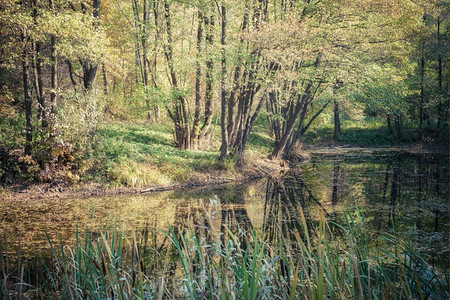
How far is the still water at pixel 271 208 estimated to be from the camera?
7.87 m

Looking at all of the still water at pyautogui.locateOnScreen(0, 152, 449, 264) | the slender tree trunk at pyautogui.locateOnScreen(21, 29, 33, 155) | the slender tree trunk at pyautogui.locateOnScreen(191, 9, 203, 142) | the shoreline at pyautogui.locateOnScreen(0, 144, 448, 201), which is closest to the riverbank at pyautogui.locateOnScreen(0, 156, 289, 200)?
the shoreline at pyautogui.locateOnScreen(0, 144, 448, 201)

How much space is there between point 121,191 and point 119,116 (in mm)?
11737

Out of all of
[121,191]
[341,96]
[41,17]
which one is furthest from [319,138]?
[41,17]

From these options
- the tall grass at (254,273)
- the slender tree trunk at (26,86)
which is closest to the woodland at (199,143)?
the slender tree trunk at (26,86)

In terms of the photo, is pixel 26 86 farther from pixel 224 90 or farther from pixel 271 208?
pixel 271 208

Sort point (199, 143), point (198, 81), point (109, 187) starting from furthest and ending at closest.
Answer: point (199, 143), point (198, 81), point (109, 187)

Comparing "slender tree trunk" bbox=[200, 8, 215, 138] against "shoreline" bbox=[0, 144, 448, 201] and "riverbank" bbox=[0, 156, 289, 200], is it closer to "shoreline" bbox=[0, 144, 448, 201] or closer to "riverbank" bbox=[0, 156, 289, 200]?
"shoreline" bbox=[0, 144, 448, 201]

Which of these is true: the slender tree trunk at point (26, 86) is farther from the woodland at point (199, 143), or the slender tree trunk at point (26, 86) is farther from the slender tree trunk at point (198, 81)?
the slender tree trunk at point (198, 81)

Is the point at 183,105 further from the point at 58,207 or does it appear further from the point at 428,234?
the point at 428,234

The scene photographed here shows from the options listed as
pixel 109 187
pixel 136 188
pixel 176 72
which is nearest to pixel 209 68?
pixel 176 72

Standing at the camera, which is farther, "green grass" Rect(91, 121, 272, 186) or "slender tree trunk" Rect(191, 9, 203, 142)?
"slender tree trunk" Rect(191, 9, 203, 142)

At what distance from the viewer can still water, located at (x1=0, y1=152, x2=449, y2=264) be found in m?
7.87

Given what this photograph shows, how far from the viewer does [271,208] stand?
10.4 meters

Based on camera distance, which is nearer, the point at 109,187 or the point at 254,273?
the point at 254,273
